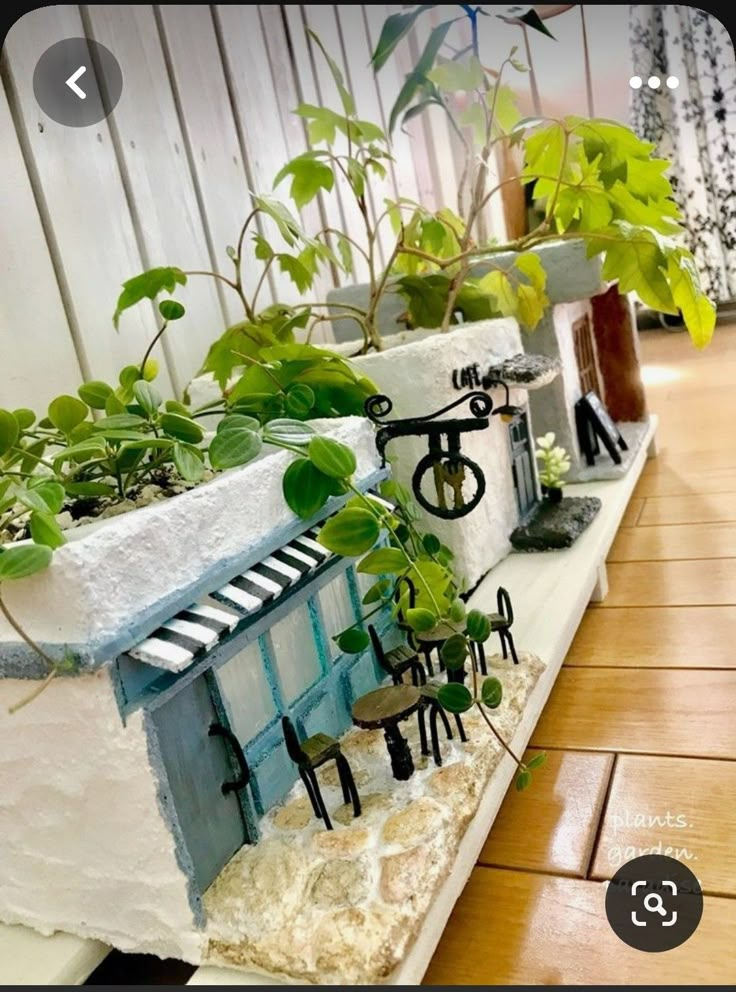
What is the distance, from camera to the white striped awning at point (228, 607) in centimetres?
39

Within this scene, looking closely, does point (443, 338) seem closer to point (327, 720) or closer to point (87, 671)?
point (327, 720)

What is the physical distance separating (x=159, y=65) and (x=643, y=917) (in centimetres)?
77

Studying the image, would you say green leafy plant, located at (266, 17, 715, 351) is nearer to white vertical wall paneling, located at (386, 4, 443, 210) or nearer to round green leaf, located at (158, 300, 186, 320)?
round green leaf, located at (158, 300, 186, 320)

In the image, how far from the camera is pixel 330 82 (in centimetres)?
100

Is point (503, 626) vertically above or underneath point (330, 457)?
underneath

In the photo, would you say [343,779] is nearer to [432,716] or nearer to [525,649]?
[432,716]

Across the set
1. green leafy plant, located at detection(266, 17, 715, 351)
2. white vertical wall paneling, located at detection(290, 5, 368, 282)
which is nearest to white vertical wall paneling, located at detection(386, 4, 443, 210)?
white vertical wall paneling, located at detection(290, 5, 368, 282)

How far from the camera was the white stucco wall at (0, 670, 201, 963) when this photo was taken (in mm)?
396

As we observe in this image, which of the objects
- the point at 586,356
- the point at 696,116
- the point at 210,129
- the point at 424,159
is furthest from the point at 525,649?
the point at 696,116

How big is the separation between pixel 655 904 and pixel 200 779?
23cm

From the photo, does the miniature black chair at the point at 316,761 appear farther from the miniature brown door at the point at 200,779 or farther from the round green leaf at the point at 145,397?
the round green leaf at the point at 145,397

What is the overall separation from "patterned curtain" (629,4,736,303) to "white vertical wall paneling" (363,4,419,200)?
147 mm

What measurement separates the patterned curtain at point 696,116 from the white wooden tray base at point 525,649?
404 millimetres

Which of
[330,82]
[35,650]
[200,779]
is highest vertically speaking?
[330,82]
